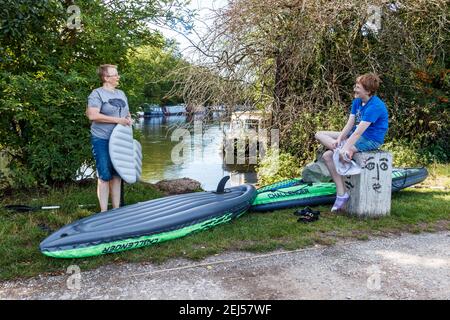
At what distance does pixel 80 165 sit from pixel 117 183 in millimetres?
1458

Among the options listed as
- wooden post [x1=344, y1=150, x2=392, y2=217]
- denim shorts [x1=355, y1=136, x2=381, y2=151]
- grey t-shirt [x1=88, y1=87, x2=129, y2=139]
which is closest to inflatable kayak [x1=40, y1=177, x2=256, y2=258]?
grey t-shirt [x1=88, y1=87, x2=129, y2=139]

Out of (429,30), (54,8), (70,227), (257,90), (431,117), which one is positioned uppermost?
(429,30)

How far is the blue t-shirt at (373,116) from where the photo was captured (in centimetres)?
404

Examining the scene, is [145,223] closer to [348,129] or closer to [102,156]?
[102,156]

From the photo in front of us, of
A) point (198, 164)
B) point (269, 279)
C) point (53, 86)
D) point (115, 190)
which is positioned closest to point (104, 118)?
point (115, 190)

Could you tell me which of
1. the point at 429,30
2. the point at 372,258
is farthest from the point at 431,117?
the point at 372,258

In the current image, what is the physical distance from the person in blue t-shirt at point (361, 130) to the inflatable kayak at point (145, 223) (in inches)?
39.3

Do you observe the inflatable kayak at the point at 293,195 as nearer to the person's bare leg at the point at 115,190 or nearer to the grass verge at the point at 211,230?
the grass verge at the point at 211,230

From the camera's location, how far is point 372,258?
3.22m

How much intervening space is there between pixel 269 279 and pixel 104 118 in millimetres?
2197

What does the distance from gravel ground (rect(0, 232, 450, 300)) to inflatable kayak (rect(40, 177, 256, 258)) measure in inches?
8.6

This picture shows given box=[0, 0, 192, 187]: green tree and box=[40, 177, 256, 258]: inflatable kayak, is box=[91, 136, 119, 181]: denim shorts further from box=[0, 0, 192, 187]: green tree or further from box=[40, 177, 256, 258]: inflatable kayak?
box=[0, 0, 192, 187]: green tree

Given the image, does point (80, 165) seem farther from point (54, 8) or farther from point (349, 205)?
point (349, 205)

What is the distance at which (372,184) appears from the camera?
4156mm
